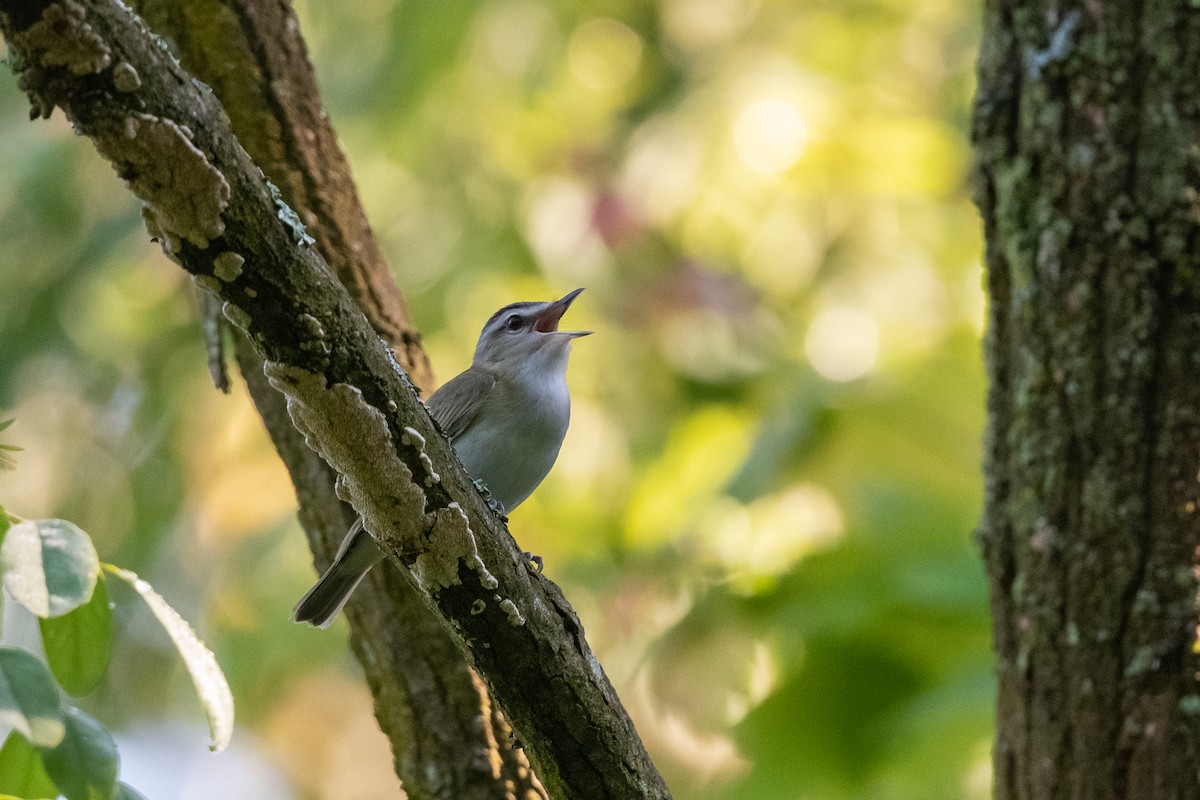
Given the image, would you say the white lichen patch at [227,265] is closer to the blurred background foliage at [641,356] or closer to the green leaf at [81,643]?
the green leaf at [81,643]

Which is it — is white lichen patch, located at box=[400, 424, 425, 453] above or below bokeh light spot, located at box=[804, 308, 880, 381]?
below

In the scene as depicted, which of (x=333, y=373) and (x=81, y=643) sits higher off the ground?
(x=333, y=373)

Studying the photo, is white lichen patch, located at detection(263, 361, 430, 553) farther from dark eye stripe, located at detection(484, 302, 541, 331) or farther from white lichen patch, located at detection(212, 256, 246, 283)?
dark eye stripe, located at detection(484, 302, 541, 331)

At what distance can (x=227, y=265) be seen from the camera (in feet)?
6.74

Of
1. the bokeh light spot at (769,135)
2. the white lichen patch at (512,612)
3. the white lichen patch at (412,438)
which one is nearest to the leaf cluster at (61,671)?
the white lichen patch at (412,438)

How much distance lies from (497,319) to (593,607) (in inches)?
89.2

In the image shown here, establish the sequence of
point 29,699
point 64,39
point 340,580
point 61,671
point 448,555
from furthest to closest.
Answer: point 340,580 → point 448,555 → point 61,671 → point 29,699 → point 64,39

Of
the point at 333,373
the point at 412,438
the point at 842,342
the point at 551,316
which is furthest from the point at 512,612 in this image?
the point at 842,342

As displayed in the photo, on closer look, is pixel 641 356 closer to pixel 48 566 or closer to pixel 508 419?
pixel 508 419

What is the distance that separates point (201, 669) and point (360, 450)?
1.60 ft

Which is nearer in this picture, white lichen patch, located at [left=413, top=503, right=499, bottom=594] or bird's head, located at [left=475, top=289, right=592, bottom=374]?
white lichen patch, located at [left=413, top=503, right=499, bottom=594]

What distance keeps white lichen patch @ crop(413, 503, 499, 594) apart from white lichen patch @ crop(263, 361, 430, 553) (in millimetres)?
30

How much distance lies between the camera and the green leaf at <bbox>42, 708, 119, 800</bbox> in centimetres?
191

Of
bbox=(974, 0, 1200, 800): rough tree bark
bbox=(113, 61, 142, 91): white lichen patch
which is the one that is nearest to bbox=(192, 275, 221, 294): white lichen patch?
bbox=(113, 61, 142, 91): white lichen patch
